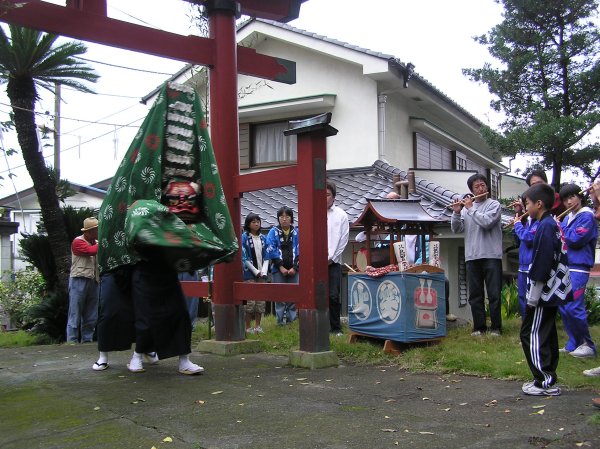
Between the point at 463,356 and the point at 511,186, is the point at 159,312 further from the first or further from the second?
the point at 511,186

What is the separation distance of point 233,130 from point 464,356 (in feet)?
11.2

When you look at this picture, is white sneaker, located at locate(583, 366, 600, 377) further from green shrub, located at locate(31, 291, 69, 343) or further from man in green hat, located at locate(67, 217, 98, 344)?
green shrub, located at locate(31, 291, 69, 343)

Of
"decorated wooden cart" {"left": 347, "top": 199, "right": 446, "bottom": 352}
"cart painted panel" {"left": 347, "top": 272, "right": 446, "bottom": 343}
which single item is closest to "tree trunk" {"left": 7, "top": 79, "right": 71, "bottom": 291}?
"decorated wooden cart" {"left": 347, "top": 199, "right": 446, "bottom": 352}

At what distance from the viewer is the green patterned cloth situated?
197 inches

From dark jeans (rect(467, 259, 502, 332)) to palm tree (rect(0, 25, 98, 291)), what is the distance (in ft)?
20.6

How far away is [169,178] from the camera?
205 inches

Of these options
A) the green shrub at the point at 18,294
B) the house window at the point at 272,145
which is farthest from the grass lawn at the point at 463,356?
the house window at the point at 272,145

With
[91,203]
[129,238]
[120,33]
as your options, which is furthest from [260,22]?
[91,203]

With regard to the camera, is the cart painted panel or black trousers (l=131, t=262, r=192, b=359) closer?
black trousers (l=131, t=262, r=192, b=359)

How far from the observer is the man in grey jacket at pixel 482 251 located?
662cm

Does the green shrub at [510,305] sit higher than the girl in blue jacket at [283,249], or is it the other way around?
the girl in blue jacket at [283,249]

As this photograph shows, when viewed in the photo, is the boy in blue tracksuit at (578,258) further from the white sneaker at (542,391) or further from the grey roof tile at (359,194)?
the grey roof tile at (359,194)

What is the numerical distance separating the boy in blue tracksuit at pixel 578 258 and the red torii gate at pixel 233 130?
2404 mm

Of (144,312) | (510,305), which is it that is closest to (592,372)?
(144,312)
